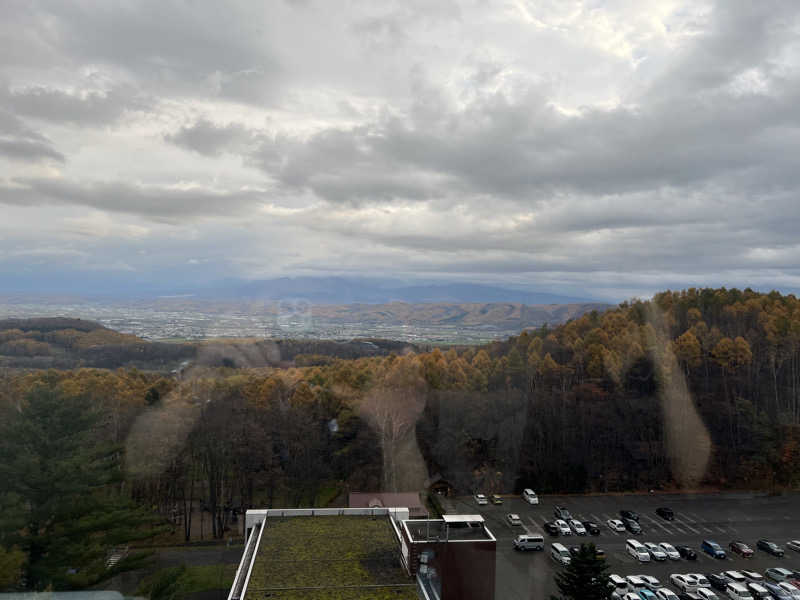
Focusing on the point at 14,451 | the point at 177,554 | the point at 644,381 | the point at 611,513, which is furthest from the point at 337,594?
the point at 644,381

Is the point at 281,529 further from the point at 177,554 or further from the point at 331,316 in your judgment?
the point at 331,316

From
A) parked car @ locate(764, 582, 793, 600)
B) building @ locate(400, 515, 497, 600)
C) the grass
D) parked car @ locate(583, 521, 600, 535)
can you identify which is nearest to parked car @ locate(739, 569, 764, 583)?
parked car @ locate(764, 582, 793, 600)

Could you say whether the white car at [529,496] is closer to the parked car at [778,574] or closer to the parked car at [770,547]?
the parked car at [770,547]

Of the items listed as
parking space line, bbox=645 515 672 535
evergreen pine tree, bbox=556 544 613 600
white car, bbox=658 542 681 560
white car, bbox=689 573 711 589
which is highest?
evergreen pine tree, bbox=556 544 613 600

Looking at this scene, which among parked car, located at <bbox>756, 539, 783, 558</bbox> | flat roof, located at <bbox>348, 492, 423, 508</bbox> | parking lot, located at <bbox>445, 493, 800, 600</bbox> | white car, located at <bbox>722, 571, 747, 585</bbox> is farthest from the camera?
flat roof, located at <bbox>348, 492, 423, 508</bbox>

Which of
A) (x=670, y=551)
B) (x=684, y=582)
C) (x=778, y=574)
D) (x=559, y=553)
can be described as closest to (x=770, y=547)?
(x=778, y=574)

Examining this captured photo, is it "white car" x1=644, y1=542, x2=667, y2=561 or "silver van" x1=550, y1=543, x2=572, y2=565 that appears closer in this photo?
"silver van" x1=550, y1=543, x2=572, y2=565

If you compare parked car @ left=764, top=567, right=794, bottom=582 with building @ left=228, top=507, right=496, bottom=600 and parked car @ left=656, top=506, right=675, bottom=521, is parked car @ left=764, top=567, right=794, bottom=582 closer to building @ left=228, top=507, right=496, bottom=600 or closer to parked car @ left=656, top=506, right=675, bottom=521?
parked car @ left=656, top=506, right=675, bottom=521

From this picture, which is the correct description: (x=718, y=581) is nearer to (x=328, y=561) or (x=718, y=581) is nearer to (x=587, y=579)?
(x=587, y=579)
